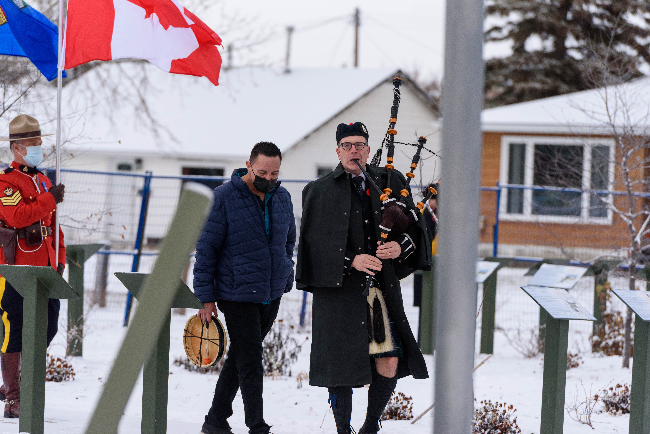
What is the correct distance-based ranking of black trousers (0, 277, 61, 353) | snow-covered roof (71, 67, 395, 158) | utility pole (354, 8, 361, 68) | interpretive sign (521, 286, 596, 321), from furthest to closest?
utility pole (354, 8, 361, 68) → snow-covered roof (71, 67, 395, 158) → black trousers (0, 277, 61, 353) → interpretive sign (521, 286, 596, 321)

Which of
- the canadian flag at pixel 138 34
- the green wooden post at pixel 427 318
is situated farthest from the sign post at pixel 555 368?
the green wooden post at pixel 427 318

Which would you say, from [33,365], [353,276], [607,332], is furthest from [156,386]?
[607,332]

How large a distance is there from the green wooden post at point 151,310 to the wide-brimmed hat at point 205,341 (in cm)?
298

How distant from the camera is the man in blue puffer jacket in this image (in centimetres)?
440

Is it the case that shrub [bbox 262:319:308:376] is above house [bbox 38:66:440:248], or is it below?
below

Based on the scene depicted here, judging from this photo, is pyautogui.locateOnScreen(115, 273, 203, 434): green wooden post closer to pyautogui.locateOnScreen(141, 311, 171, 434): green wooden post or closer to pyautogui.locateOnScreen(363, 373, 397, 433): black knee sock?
pyautogui.locateOnScreen(141, 311, 171, 434): green wooden post

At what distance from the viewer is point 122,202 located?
988cm

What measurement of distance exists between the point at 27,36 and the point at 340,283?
10.1 feet

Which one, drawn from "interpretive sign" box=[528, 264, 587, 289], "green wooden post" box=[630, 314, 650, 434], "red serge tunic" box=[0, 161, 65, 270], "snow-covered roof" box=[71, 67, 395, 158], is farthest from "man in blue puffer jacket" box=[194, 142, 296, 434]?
"snow-covered roof" box=[71, 67, 395, 158]

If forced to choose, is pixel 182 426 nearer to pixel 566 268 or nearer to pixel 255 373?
pixel 255 373

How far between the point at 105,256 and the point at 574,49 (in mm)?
20485

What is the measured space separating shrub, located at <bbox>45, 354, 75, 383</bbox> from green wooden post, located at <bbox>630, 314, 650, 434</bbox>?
13.7 ft

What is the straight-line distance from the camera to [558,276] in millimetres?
6359

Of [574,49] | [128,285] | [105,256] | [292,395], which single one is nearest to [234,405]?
[292,395]
